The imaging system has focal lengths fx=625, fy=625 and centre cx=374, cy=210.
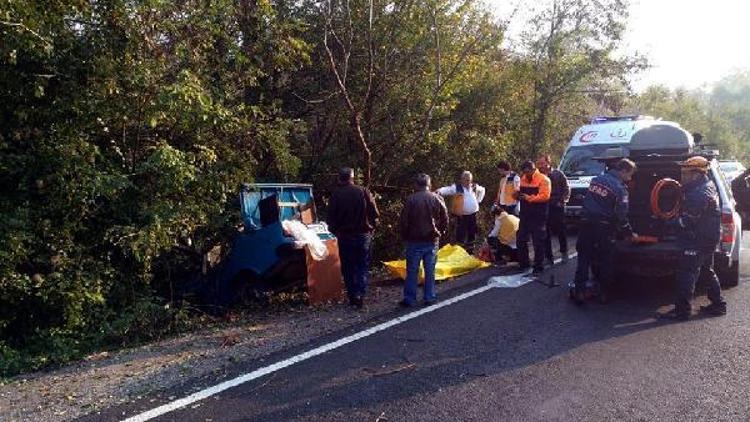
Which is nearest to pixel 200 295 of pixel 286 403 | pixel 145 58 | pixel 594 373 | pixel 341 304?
pixel 341 304

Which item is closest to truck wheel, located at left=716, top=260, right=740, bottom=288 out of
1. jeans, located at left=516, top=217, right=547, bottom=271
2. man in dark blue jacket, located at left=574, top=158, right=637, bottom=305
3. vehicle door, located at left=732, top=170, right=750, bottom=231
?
man in dark blue jacket, located at left=574, top=158, right=637, bottom=305

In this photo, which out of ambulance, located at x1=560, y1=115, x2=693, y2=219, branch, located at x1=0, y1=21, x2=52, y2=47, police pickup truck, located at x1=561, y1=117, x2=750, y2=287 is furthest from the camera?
ambulance, located at x1=560, y1=115, x2=693, y2=219

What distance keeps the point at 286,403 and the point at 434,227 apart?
3.50 metres

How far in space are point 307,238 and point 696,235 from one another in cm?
432

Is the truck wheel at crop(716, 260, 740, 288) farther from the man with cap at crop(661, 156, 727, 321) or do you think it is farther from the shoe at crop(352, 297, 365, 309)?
the shoe at crop(352, 297, 365, 309)

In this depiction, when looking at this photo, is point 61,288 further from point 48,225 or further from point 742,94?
point 742,94

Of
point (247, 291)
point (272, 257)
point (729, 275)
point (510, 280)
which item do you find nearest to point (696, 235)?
point (729, 275)

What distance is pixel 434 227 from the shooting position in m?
7.49

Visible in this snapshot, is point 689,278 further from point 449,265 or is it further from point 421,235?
point 449,265

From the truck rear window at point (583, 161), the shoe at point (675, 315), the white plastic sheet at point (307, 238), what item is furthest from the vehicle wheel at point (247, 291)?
the truck rear window at point (583, 161)

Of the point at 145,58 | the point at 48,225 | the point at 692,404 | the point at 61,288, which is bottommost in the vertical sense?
the point at 692,404

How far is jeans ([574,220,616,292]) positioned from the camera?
23.3 feet

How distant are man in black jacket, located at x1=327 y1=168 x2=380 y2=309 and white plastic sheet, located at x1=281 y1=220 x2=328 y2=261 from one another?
251mm

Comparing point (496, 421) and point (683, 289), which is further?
point (683, 289)
